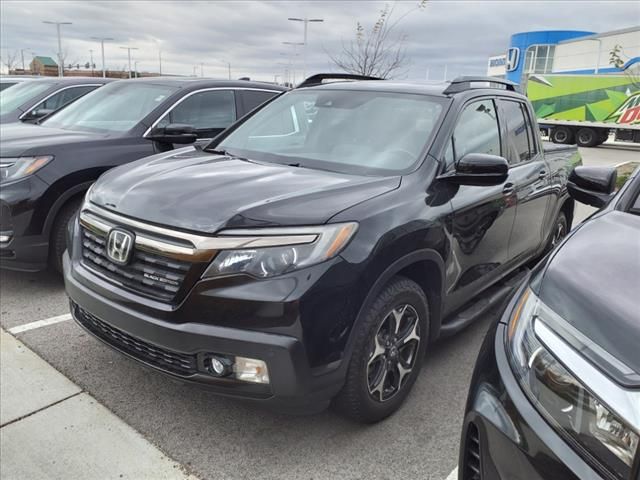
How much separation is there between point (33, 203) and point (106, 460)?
238 cm

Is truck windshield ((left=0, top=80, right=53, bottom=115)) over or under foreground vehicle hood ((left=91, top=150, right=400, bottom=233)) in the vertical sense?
over

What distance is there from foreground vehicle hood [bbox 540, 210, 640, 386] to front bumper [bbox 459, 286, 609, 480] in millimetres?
231

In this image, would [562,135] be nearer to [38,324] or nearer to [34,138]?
[34,138]

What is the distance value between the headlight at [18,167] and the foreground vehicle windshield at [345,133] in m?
1.56

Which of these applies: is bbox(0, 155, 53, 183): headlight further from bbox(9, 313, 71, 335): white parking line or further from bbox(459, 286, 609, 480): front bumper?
bbox(459, 286, 609, 480): front bumper

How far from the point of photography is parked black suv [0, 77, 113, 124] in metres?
7.93

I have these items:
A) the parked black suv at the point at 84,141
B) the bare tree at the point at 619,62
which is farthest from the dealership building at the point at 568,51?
the parked black suv at the point at 84,141

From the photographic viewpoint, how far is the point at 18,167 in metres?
4.09

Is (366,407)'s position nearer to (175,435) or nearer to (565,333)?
(175,435)

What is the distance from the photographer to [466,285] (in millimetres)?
3330

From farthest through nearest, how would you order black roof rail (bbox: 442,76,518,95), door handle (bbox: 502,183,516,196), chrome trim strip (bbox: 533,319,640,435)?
1. door handle (bbox: 502,183,516,196)
2. black roof rail (bbox: 442,76,518,95)
3. chrome trim strip (bbox: 533,319,640,435)

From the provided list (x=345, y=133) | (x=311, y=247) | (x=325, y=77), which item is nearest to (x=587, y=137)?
(x=325, y=77)

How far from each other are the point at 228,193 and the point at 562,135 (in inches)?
1137

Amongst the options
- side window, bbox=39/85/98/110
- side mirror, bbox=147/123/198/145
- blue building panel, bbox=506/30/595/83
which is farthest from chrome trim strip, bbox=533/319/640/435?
blue building panel, bbox=506/30/595/83
